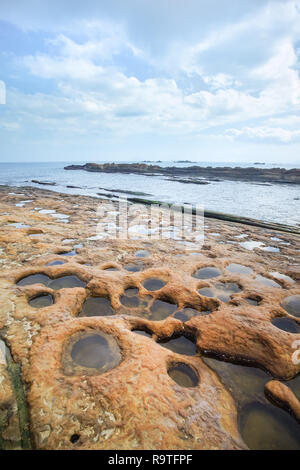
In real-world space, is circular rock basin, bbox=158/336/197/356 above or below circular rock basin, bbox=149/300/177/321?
below

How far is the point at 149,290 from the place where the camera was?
491 centimetres

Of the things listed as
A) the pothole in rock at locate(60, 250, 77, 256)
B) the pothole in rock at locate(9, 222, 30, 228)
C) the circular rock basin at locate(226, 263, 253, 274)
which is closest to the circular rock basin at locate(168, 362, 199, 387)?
the circular rock basin at locate(226, 263, 253, 274)

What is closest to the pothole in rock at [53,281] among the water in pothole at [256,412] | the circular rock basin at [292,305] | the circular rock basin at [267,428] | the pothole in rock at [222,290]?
the pothole in rock at [222,290]

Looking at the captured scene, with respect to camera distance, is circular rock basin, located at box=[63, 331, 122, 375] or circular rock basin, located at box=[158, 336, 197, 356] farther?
circular rock basin, located at box=[158, 336, 197, 356]

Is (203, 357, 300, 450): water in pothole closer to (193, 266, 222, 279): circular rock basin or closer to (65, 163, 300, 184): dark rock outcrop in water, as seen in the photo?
(193, 266, 222, 279): circular rock basin

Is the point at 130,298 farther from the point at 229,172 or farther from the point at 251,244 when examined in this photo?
the point at 229,172

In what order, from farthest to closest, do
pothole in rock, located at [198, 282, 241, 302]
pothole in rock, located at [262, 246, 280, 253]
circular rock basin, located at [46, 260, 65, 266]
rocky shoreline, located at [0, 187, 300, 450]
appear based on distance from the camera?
pothole in rock, located at [262, 246, 280, 253] < circular rock basin, located at [46, 260, 65, 266] < pothole in rock, located at [198, 282, 241, 302] < rocky shoreline, located at [0, 187, 300, 450]

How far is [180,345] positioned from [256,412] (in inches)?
48.7

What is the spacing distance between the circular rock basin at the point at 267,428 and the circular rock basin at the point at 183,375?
0.61m

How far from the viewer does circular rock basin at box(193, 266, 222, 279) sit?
5641 millimetres

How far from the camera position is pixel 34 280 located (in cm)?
505

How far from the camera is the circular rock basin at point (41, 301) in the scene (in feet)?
13.5

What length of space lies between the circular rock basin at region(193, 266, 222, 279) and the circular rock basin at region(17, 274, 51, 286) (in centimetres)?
362
